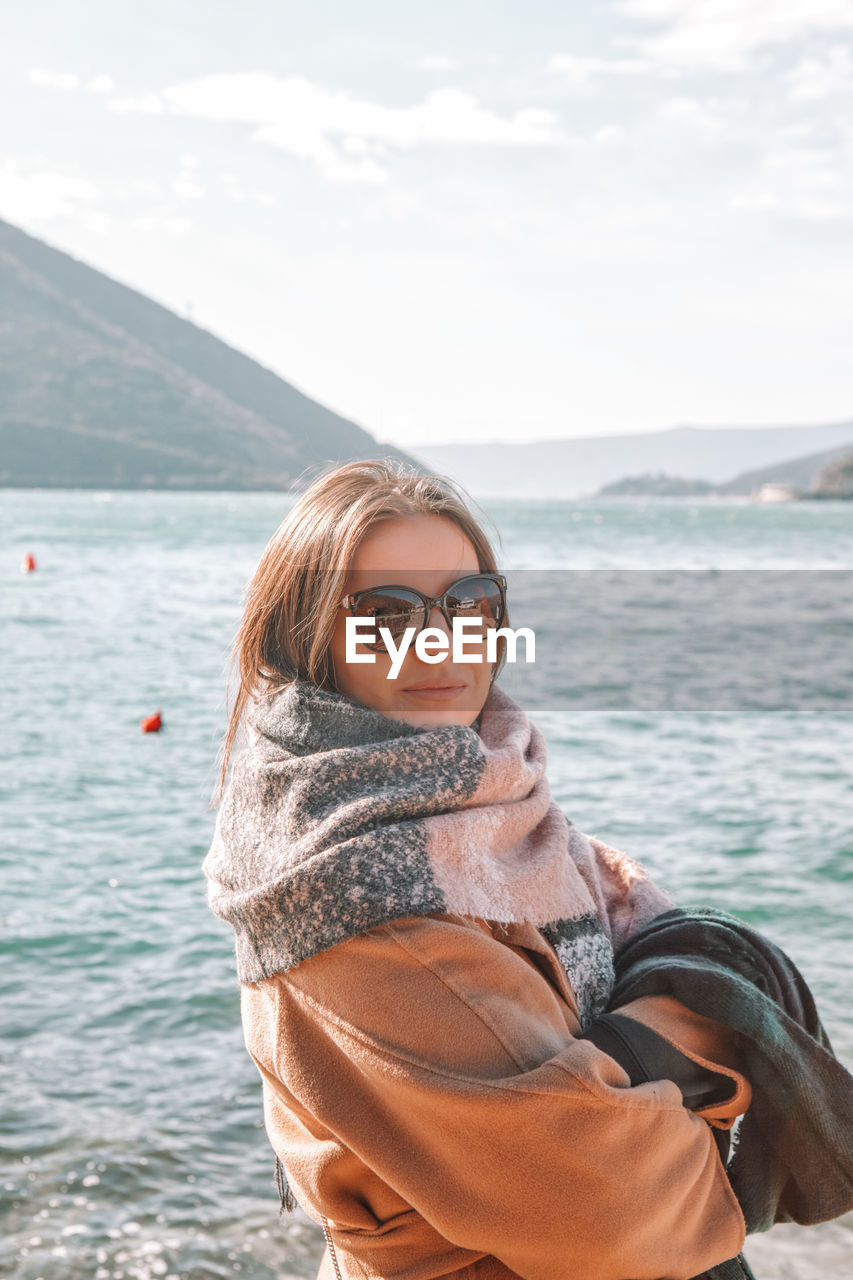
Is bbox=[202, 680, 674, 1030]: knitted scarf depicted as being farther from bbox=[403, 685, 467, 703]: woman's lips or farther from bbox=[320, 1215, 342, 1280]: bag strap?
bbox=[320, 1215, 342, 1280]: bag strap

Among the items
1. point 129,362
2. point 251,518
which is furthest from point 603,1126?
point 129,362

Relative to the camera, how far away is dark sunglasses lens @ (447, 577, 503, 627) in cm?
153

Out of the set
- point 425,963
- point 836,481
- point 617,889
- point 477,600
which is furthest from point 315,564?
point 836,481

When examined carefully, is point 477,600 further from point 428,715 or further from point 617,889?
point 617,889

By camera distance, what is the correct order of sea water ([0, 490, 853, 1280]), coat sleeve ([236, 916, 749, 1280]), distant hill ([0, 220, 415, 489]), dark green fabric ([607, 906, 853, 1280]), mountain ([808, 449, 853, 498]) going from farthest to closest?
mountain ([808, 449, 853, 498])
distant hill ([0, 220, 415, 489])
sea water ([0, 490, 853, 1280])
dark green fabric ([607, 906, 853, 1280])
coat sleeve ([236, 916, 749, 1280])

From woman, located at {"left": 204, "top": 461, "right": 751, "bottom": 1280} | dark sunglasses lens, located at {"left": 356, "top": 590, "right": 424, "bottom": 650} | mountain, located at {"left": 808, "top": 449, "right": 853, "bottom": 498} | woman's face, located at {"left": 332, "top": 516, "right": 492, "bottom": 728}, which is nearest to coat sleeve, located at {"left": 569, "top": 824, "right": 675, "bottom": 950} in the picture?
woman, located at {"left": 204, "top": 461, "right": 751, "bottom": 1280}

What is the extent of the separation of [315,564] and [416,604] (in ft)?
0.46

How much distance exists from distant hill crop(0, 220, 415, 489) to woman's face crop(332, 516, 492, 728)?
329ft

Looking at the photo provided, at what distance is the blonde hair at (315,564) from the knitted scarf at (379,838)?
0.18ft

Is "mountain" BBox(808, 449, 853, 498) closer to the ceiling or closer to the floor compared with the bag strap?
closer to the ceiling

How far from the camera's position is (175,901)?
7.13m

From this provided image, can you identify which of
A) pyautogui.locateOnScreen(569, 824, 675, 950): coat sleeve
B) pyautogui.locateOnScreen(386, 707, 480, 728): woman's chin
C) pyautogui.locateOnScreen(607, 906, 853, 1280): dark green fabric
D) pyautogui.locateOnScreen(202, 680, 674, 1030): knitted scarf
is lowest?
pyautogui.locateOnScreen(607, 906, 853, 1280): dark green fabric

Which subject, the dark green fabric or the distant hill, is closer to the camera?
the dark green fabric

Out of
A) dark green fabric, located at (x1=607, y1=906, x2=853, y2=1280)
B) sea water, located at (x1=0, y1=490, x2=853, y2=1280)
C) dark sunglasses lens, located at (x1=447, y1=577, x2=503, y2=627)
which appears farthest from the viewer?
sea water, located at (x1=0, y1=490, x2=853, y2=1280)
